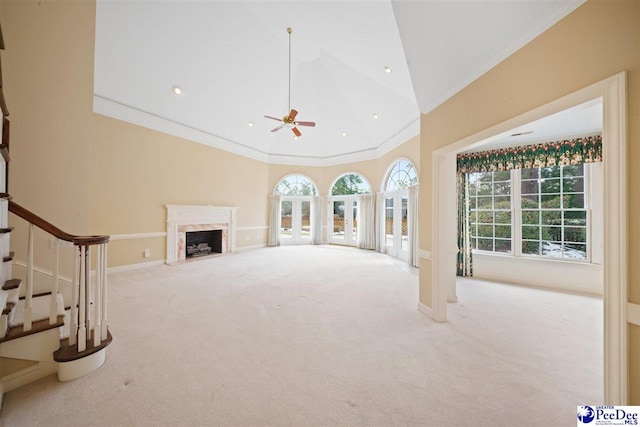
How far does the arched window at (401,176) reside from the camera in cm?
598

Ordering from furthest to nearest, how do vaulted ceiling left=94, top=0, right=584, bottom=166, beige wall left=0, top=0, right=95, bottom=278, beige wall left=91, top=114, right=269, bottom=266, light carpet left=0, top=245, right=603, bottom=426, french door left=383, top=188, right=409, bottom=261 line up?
french door left=383, top=188, right=409, bottom=261
beige wall left=91, top=114, right=269, bottom=266
vaulted ceiling left=94, top=0, right=584, bottom=166
beige wall left=0, top=0, right=95, bottom=278
light carpet left=0, top=245, right=603, bottom=426

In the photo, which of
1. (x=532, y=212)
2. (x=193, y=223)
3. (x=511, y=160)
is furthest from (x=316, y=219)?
(x=532, y=212)

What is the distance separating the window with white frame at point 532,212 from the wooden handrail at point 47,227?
5.58 metres

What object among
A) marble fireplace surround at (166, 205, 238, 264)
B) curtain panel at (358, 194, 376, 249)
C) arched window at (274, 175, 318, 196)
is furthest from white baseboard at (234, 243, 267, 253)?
curtain panel at (358, 194, 376, 249)

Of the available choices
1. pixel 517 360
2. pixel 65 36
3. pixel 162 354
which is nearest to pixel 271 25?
pixel 65 36

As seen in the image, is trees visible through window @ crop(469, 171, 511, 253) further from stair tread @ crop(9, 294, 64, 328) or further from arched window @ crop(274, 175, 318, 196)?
stair tread @ crop(9, 294, 64, 328)

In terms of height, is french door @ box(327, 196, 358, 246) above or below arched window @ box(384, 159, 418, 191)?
below

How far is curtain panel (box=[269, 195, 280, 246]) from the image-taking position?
8141 millimetres

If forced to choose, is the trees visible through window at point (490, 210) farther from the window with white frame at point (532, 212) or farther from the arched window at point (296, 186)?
the arched window at point (296, 186)

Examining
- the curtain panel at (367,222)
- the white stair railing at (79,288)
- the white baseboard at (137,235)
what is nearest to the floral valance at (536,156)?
the curtain panel at (367,222)

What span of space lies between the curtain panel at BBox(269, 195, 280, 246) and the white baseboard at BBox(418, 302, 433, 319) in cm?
596

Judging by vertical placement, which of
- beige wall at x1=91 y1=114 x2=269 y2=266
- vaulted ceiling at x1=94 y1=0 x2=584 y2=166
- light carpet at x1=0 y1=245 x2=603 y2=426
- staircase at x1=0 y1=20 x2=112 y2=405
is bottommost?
light carpet at x1=0 y1=245 x2=603 y2=426

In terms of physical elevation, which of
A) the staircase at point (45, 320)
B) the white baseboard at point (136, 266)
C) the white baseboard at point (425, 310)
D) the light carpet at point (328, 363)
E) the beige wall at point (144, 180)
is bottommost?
the light carpet at point (328, 363)

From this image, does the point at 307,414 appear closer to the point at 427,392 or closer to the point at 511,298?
the point at 427,392
